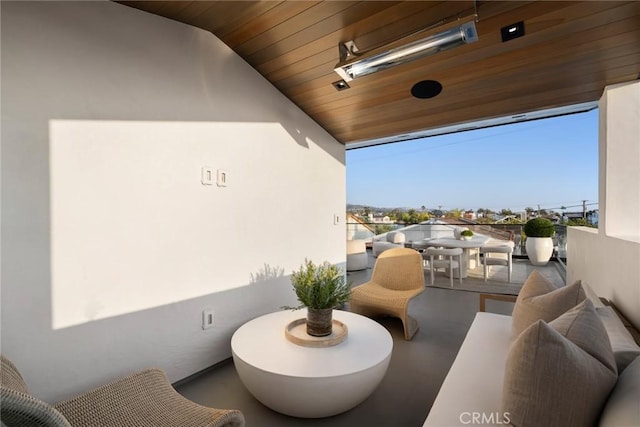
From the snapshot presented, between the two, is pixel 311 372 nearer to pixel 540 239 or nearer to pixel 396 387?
pixel 396 387

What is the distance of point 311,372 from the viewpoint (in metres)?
1.54

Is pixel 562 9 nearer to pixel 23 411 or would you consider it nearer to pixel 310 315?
pixel 310 315

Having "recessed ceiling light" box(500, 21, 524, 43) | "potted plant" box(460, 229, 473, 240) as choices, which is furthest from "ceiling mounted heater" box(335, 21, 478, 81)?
"potted plant" box(460, 229, 473, 240)

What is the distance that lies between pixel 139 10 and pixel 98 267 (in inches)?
67.8

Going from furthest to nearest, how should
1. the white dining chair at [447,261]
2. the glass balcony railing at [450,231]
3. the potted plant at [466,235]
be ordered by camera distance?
1. the glass balcony railing at [450,231]
2. the potted plant at [466,235]
3. the white dining chair at [447,261]

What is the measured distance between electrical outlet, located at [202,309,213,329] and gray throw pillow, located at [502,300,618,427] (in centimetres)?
200

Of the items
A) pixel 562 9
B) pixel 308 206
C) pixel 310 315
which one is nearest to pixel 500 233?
pixel 308 206

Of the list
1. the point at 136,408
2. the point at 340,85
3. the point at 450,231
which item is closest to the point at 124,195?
the point at 136,408

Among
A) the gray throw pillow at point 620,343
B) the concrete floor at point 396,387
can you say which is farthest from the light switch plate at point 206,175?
the gray throw pillow at point 620,343

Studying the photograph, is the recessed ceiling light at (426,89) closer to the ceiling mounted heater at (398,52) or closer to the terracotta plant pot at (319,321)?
the ceiling mounted heater at (398,52)

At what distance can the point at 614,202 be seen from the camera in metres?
2.49

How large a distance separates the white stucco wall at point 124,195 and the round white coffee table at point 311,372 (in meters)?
0.66

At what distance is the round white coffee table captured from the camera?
1.53 m

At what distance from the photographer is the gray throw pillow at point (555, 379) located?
833 mm
